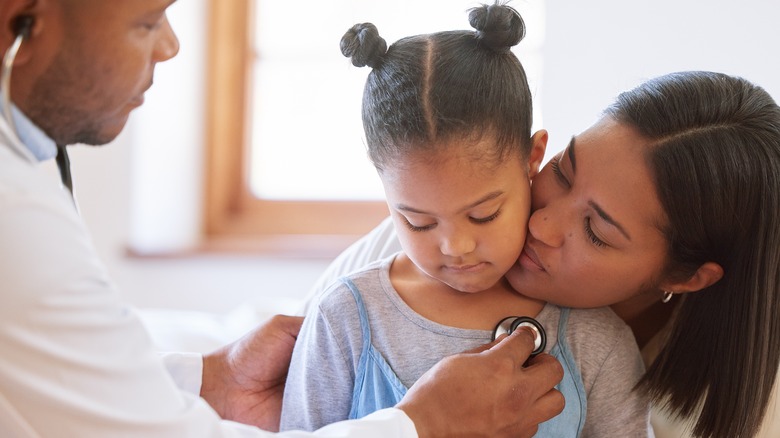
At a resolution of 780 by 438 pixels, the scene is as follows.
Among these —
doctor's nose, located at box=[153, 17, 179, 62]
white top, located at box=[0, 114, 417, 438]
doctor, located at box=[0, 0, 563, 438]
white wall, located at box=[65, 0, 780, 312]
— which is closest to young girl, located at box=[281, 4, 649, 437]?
doctor, located at box=[0, 0, 563, 438]

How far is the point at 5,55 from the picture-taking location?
3.76ft

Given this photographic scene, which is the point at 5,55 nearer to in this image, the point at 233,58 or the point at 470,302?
the point at 470,302

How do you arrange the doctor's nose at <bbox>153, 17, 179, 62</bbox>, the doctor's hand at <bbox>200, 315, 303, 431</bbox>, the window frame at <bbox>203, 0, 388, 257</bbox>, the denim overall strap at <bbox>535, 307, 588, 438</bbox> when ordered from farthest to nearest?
the window frame at <bbox>203, 0, 388, 257</bbox>
the doctor's hand at <bbox>200, 315, 303, 431</bbox>
the denim overall strap at <bbox>535, 307, 588, 438</bbox>
the doctor's nose at <bbox>153, 17, 179, 62</bbox>

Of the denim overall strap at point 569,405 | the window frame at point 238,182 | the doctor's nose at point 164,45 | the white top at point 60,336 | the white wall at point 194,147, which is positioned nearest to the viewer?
the white top at point 60,336

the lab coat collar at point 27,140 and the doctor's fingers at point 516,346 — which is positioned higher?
the lab coat collar at point 27,140

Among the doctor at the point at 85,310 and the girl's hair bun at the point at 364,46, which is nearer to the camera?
the doctor at the point at 85,310

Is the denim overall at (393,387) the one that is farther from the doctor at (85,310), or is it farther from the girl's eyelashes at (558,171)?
the girl's eyelashes at (558,171)

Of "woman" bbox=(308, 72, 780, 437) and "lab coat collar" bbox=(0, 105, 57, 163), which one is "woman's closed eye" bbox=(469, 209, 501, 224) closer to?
"woman" bbox=(308, 72, 780, 437)

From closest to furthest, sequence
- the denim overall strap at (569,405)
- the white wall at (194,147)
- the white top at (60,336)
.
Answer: the white top at (60,336) < the denim overall strap at (569,405) < the white wall at (194,147)

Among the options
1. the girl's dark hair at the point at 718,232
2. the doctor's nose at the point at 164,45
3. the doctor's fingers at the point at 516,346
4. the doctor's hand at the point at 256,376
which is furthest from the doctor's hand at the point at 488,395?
the doctor's nose at the point at 164,45

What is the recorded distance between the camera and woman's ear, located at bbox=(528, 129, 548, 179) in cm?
154

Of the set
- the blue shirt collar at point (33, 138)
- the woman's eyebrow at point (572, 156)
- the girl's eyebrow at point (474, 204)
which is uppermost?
the blue shirt collar at point (33, 138)

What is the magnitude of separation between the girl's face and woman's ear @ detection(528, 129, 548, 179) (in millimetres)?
40

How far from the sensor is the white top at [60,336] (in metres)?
1.07
